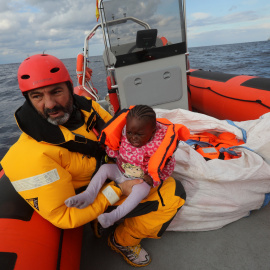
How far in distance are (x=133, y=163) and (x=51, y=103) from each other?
2.18 feet

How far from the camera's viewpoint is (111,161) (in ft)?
5.64

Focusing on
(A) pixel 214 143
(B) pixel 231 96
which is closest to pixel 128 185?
(A) pixel 214 143

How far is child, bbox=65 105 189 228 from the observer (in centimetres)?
131

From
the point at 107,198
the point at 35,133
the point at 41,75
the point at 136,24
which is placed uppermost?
the point at 136,24

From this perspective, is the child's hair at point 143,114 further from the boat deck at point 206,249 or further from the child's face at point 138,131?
the boat deck at point 206,249

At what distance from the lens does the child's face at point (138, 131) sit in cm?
133

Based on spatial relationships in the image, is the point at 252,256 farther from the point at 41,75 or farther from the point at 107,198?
the point at 41,75

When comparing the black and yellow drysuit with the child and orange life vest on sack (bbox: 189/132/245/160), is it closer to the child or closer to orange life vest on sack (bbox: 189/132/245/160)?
the child

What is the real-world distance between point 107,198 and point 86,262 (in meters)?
0.63

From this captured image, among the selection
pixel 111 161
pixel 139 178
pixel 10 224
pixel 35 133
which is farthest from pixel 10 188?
pixel 139 178

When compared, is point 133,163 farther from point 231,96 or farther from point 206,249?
point 231,96

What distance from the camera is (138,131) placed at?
1.35 m

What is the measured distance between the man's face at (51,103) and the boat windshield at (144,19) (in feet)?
5.64

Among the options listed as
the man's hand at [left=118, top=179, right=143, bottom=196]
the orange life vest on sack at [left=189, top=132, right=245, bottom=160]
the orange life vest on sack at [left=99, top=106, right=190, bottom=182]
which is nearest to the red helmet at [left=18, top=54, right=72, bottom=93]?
the orange life vest on sack at [left=99, top=106, right=190, bottom=182]
